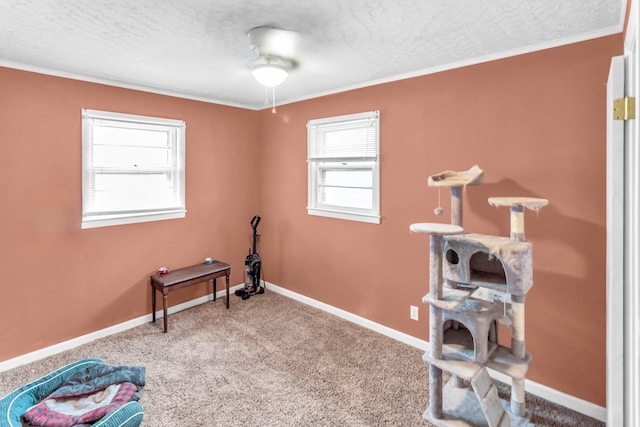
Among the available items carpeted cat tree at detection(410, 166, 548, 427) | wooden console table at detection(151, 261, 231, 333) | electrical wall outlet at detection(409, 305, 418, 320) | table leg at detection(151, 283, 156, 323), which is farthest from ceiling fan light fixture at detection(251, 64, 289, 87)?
table leg at detection(151, 283, 156, 323)

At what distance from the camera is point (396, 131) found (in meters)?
3.02

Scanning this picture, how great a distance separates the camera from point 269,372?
2.64 metres

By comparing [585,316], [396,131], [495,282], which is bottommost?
[585,316]

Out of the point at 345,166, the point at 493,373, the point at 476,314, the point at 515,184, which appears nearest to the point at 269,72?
the point at 345,166

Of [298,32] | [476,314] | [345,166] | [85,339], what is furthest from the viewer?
[345,166]

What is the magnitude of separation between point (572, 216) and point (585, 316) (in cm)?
65

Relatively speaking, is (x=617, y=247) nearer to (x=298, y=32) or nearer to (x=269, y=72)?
(x=298, y=32)

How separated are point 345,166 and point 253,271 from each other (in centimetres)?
178

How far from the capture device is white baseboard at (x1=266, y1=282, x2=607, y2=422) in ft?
7.10

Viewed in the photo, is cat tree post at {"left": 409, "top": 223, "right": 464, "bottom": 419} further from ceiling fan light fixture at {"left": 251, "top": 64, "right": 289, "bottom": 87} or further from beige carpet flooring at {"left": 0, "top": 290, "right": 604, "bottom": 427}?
ceiling fan light fixture at {"left": 251, "top": 64, "right": 289, "bottom": 87}

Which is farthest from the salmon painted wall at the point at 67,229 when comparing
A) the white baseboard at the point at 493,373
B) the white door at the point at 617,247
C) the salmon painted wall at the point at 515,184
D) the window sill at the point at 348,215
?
the white door at the point at 617,247

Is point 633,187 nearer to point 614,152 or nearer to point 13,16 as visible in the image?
point 614,152

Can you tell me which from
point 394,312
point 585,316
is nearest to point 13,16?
point 394,312

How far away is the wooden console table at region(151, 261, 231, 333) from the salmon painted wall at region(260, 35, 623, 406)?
1.35 m
